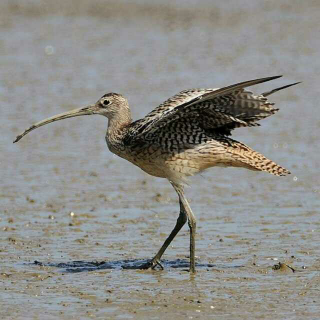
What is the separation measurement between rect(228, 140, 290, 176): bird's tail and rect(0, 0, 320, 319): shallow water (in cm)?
74

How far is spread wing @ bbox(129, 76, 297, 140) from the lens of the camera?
7352mm

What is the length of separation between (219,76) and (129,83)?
A: 1.50 metres

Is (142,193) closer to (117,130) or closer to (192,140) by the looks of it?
(117,130)

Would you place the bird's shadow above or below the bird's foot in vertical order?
below

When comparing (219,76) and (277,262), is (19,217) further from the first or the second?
(219,76)

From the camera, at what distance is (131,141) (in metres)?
7.79

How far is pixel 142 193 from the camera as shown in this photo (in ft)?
32.7

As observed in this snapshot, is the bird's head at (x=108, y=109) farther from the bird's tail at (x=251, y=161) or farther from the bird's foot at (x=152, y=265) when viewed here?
the bird's foot at (x=152, y=265)

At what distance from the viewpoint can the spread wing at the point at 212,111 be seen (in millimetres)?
7352

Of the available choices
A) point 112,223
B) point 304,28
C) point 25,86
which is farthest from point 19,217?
point 304,28

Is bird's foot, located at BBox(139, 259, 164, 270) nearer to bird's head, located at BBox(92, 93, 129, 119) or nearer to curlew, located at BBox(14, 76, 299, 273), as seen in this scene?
curlew, located at BBox(14, 76, 299, 273)

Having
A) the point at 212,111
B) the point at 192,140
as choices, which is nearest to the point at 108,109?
the point at 192,140

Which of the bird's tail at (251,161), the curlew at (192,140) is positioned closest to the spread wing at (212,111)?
the curlew at (192,140)

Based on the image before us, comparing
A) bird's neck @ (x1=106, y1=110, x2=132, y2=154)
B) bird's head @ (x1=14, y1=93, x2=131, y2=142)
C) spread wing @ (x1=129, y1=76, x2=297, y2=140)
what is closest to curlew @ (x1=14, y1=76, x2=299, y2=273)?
spread wing @ (x1=129, y1=76, x2=297, y2=140)
